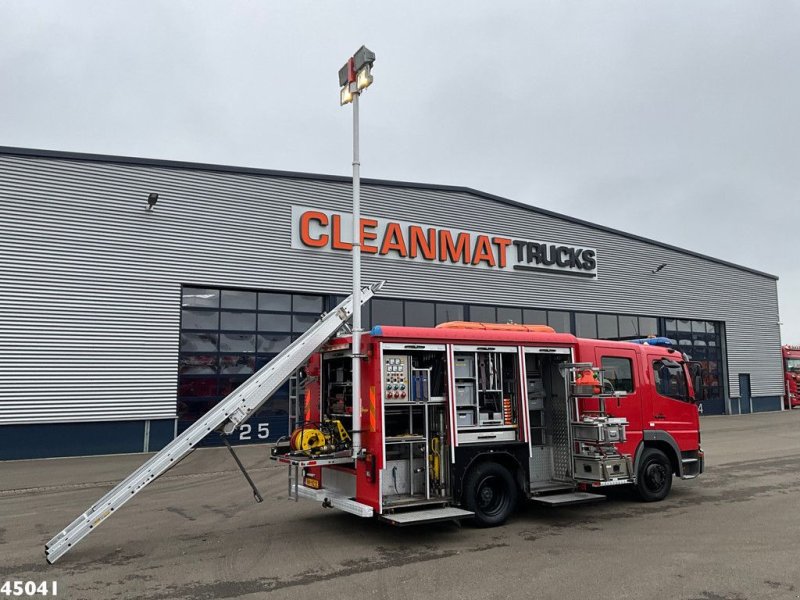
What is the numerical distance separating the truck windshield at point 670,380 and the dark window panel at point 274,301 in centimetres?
1232

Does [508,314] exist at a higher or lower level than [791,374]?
higher

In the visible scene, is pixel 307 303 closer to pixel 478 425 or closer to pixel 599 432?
pixel 478 425

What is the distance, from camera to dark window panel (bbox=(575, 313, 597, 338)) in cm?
2555

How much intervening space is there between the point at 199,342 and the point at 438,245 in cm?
880

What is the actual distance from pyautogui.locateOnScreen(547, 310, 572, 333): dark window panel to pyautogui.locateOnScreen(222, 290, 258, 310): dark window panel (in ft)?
38.9

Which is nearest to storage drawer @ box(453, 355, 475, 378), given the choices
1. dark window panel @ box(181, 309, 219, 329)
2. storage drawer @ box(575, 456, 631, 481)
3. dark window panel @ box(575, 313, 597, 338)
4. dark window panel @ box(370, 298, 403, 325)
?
storage drawer @ box(575, 456, 631, 481)

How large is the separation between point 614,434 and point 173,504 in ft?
23.0

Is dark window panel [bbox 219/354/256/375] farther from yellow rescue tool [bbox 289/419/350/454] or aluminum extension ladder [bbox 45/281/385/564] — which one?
yellow rescue tool [bbox 289/419/350/454]

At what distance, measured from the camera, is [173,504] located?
10164 mm

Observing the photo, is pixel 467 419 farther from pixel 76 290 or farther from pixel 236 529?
pixel 76 290

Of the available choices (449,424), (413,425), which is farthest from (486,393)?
(413,425)

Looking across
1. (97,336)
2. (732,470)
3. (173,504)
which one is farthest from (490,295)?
(173,504)

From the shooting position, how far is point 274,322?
19422 millimetres

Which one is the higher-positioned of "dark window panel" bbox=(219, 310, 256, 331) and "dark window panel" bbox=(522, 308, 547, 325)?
"dark window panel" bbox=(522, 308, 547, 325)
